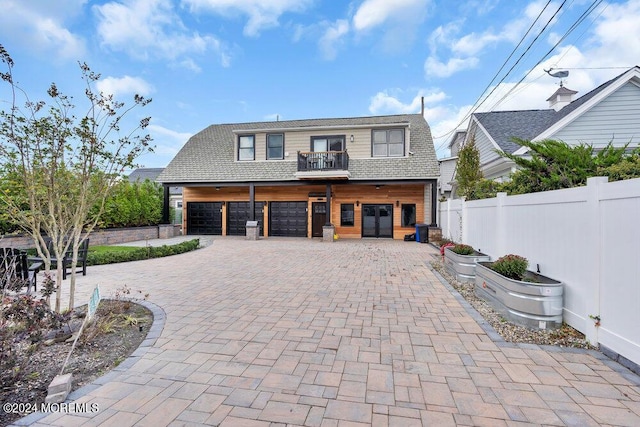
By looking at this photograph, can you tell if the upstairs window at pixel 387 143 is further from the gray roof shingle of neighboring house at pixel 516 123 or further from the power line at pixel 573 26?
the power line at pixel 573 26

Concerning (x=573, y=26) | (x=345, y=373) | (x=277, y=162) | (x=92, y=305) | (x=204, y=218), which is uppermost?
(x=573, y=26)

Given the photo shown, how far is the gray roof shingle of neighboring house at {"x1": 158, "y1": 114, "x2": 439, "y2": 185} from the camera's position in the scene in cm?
1455

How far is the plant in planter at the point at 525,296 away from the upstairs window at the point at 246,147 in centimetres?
1476

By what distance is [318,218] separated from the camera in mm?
16328

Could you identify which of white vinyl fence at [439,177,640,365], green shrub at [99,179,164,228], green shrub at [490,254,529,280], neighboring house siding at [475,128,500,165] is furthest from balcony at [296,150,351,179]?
green shrub at [490,254,529,280]

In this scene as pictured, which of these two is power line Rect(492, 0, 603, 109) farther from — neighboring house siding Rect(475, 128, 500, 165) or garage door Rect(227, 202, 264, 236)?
garage door Rect(227, 202, 264, 236)

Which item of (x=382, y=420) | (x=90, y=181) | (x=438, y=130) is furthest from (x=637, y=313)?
(x=438, y=130)

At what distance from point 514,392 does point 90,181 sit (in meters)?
5.25

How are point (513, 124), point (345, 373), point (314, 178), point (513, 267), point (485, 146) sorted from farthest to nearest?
1. point (314, 178)
2. point (485, 146)
3. point (513, 124)
4. point (513, 267)
5. point (345, 373)

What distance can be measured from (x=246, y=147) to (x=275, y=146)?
1776 millimetres

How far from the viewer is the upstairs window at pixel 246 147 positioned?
16766mm

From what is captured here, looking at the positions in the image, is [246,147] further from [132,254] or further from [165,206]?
[132,254]

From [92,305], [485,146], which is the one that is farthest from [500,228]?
[485,146]

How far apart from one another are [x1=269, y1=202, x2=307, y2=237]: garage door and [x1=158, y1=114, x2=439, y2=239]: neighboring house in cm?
6
